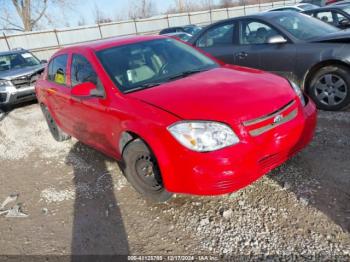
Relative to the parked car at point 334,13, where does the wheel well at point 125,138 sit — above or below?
below

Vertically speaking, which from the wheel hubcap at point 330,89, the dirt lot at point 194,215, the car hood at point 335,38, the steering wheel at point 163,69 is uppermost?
the steering wheel at point 163,69

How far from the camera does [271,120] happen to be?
2766 mm

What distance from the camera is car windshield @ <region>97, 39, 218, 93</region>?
11.3 feet

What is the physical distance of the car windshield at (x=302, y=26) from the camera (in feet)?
17.2

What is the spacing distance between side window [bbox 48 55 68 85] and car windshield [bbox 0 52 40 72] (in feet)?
16.7

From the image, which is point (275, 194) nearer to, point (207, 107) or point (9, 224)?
point (207, 107)

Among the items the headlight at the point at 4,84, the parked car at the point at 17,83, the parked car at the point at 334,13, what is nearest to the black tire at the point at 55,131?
the parked car at the point at 17,83

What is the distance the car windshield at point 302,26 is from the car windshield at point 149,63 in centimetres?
204

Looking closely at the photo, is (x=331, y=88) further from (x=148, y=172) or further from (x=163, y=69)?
(x=148, y=172)

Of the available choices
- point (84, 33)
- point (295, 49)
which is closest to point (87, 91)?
point (295, 49)

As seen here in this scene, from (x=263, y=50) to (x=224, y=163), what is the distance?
11.4ft

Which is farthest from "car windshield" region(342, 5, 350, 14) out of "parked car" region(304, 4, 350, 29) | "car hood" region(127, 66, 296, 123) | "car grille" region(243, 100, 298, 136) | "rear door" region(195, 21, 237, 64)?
"car grille" region(243, 100, 298, 136)

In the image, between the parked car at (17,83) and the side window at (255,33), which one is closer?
the side window at (255,33)

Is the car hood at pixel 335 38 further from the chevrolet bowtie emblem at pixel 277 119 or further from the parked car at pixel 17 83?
the parked car at pixel 17 83
